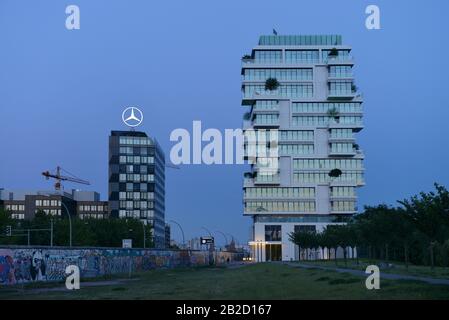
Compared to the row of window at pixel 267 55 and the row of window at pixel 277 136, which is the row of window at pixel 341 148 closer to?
the row of window at pixel 277 136

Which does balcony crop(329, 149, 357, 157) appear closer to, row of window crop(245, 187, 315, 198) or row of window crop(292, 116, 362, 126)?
row of window crop(292, 116, 362, 126)

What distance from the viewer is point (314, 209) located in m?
132

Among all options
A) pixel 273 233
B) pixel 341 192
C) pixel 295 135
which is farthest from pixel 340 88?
pixel 273 233

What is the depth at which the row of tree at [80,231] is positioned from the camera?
11009 centimetres

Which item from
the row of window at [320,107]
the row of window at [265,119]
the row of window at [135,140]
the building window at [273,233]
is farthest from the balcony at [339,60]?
the row of window at [135,140]

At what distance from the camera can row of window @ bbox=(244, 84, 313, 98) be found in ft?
431

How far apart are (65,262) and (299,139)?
282 feet

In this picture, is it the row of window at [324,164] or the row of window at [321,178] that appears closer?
the row of window at [321,178]

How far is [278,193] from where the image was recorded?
130500 millimetres

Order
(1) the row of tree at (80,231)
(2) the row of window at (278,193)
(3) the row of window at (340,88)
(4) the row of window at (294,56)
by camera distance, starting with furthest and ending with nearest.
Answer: (4) the row of window at (294,56), (3) the row of window at (340,88), (2) the row of window at (278,193), (1) the row of tree at (80,231)

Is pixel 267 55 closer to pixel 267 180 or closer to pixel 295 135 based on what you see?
pixel 295 135
